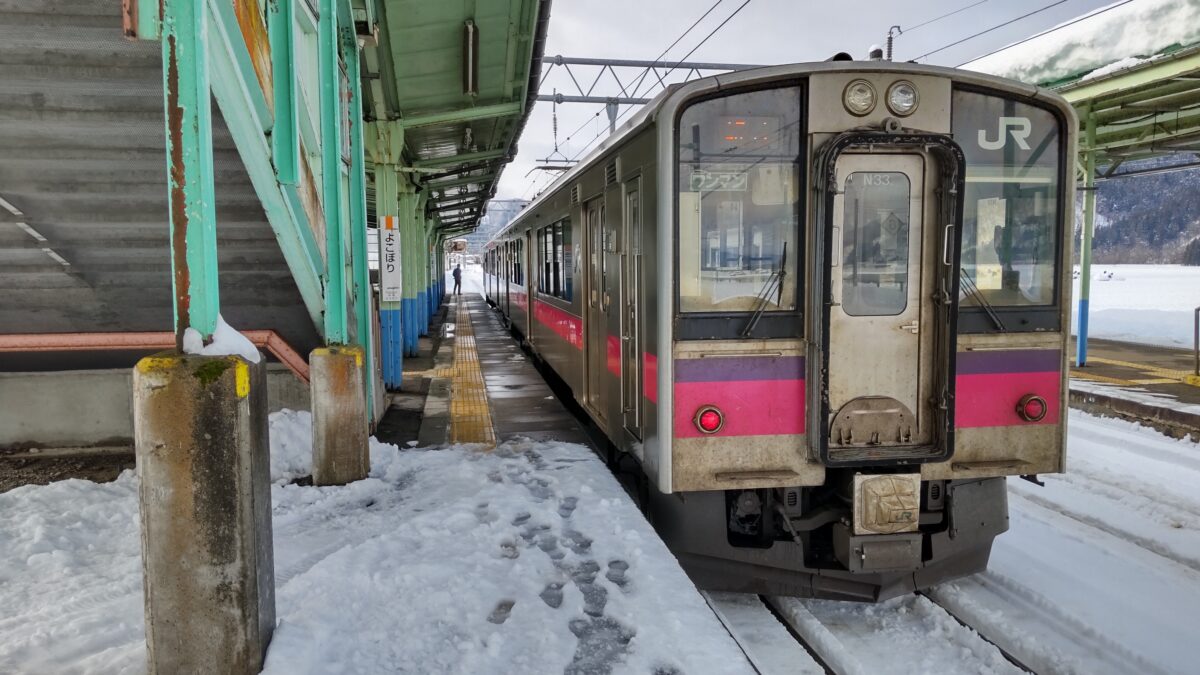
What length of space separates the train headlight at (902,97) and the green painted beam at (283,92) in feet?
10.8

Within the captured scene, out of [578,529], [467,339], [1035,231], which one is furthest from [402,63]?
[467,339]

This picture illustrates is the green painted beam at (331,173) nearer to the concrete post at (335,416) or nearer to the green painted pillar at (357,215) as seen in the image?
the concrete post at (335,416)

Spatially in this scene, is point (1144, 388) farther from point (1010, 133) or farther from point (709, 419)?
point (709, 419)

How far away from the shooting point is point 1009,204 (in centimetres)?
450

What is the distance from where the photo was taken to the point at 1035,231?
14.9 ft

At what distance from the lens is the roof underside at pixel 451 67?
8.17 m

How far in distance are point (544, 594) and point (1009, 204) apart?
10.8 ft

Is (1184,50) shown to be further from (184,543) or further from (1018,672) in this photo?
(184,543)

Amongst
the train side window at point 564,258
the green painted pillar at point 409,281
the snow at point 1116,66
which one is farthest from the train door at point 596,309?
the green painted pillar at point 409,281

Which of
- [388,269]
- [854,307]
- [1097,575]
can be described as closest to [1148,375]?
[1097,575]

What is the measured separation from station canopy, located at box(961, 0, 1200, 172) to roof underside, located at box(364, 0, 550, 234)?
632 centimetres

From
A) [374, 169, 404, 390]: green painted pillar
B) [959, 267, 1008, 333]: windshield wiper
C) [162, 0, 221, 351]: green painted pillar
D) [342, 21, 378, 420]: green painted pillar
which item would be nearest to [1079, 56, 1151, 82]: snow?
[959, 267, 1008, 333]: windshield wiper

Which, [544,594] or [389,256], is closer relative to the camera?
[544,594]

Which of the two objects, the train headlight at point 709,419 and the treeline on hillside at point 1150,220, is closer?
the train headlight at point 709,419
